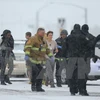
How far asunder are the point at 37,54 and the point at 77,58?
1.31m

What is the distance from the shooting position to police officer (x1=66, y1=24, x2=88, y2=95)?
1427 cm

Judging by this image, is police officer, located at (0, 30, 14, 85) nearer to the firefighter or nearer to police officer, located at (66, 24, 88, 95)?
the firefighter

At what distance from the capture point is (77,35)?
14266mm

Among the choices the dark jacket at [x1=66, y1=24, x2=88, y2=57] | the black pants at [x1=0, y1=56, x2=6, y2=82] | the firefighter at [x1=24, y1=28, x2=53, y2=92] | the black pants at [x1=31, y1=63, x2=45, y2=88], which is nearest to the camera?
the dark jacket at [x1=66, y1=24, x2=88, y2=57]

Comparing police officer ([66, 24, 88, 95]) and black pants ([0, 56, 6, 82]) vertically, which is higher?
police officer ([66, 24, 88, 95])

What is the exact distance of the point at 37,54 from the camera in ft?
49.9

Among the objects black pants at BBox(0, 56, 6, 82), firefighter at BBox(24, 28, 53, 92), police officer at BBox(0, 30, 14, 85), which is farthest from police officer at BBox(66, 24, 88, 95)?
black pants at BBox(0, 56, 6, 82)

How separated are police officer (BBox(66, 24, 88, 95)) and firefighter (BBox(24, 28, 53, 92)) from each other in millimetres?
989

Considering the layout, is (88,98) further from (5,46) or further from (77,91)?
(5,46)

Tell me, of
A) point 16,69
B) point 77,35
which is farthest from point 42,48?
point 16,69

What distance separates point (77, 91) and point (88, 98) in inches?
44.2

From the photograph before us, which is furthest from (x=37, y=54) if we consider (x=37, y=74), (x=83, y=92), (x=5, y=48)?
(x=5, y=48)

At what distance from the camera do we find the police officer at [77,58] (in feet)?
46.8

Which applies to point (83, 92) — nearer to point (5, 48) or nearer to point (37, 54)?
point (37, 54)
